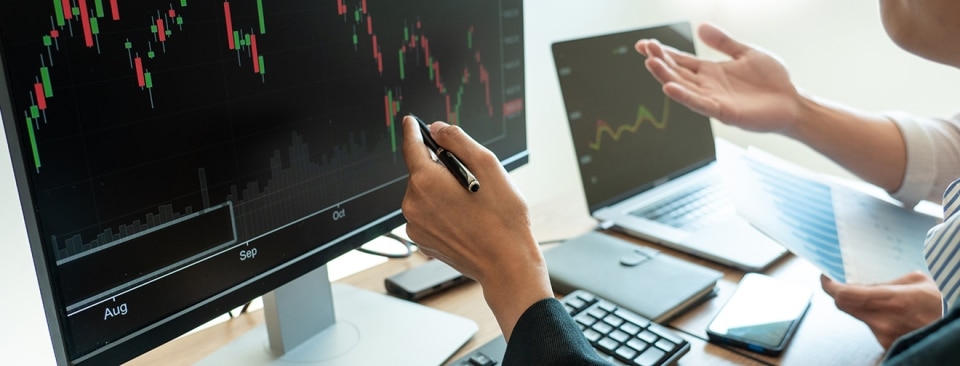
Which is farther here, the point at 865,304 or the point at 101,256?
the point at 865,304

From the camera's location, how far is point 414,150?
0.69 metres

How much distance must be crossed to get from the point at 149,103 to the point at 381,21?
0.86 feet

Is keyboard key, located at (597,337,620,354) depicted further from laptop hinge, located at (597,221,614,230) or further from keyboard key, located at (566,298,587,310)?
laptop hinge, located at (597,221,614,230)

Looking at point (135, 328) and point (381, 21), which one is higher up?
point (381, 21)

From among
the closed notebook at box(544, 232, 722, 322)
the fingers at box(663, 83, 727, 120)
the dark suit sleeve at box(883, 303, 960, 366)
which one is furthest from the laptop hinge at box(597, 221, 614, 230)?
the dark suit sleeve at box(883, 303, 960, 366)

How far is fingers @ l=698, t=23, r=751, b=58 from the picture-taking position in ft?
3.82

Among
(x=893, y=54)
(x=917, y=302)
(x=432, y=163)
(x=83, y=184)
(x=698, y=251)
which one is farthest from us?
(x=893, y=54)

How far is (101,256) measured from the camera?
0.57 metres

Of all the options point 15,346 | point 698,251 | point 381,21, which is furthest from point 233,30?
point 698,251

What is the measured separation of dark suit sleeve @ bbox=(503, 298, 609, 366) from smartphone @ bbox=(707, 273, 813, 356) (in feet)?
0.96

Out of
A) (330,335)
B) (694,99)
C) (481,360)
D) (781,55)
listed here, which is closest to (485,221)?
(481,360)

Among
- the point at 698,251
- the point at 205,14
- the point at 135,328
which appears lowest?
the point at 698,251

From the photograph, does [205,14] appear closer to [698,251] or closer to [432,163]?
[432,163]

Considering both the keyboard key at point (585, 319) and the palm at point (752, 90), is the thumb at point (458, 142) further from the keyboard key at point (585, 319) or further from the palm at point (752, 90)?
the palm at point (752, 90)
